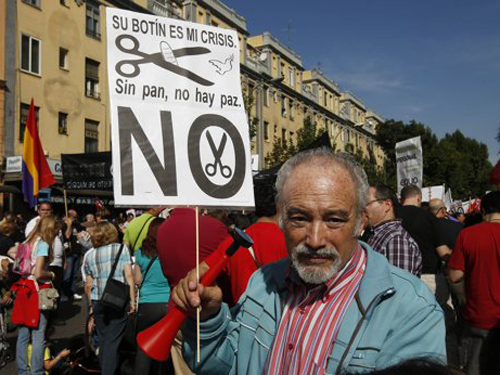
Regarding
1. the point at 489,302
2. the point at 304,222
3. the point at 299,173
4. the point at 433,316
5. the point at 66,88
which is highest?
the point at 66,88

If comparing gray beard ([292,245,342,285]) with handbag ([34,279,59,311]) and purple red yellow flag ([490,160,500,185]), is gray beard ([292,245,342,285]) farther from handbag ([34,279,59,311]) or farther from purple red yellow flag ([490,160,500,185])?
purple red yellow flag ([490,160,500,185])

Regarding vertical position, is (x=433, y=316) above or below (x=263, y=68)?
below

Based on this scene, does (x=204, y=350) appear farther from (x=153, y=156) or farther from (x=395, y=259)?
(x=395, y=259)

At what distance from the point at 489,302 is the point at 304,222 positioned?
3.11 meters

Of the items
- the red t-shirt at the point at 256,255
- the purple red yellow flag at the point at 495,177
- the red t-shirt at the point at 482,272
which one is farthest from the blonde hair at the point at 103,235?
the purple red yellow flag at the point at 495,177

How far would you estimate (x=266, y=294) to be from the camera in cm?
205

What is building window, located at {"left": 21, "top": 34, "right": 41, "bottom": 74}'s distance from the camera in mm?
21016

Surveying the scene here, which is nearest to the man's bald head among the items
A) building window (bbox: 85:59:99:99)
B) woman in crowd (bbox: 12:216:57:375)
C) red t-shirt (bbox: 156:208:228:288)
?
woman in crowd (bbox: 12:216:57:375)

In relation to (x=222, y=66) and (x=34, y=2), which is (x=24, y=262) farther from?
(x=34, y=2)

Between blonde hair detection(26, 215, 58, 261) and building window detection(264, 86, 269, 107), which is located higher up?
building window detection(264, 86, 269, 107)

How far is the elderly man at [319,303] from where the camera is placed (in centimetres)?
172

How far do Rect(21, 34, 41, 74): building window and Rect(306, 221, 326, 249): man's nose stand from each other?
21944 millimetres

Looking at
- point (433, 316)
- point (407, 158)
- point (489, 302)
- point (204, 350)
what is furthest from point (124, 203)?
point (407, 158)

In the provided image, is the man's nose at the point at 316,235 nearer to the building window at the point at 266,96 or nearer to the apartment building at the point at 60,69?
the apartment building at the point at 60,69
